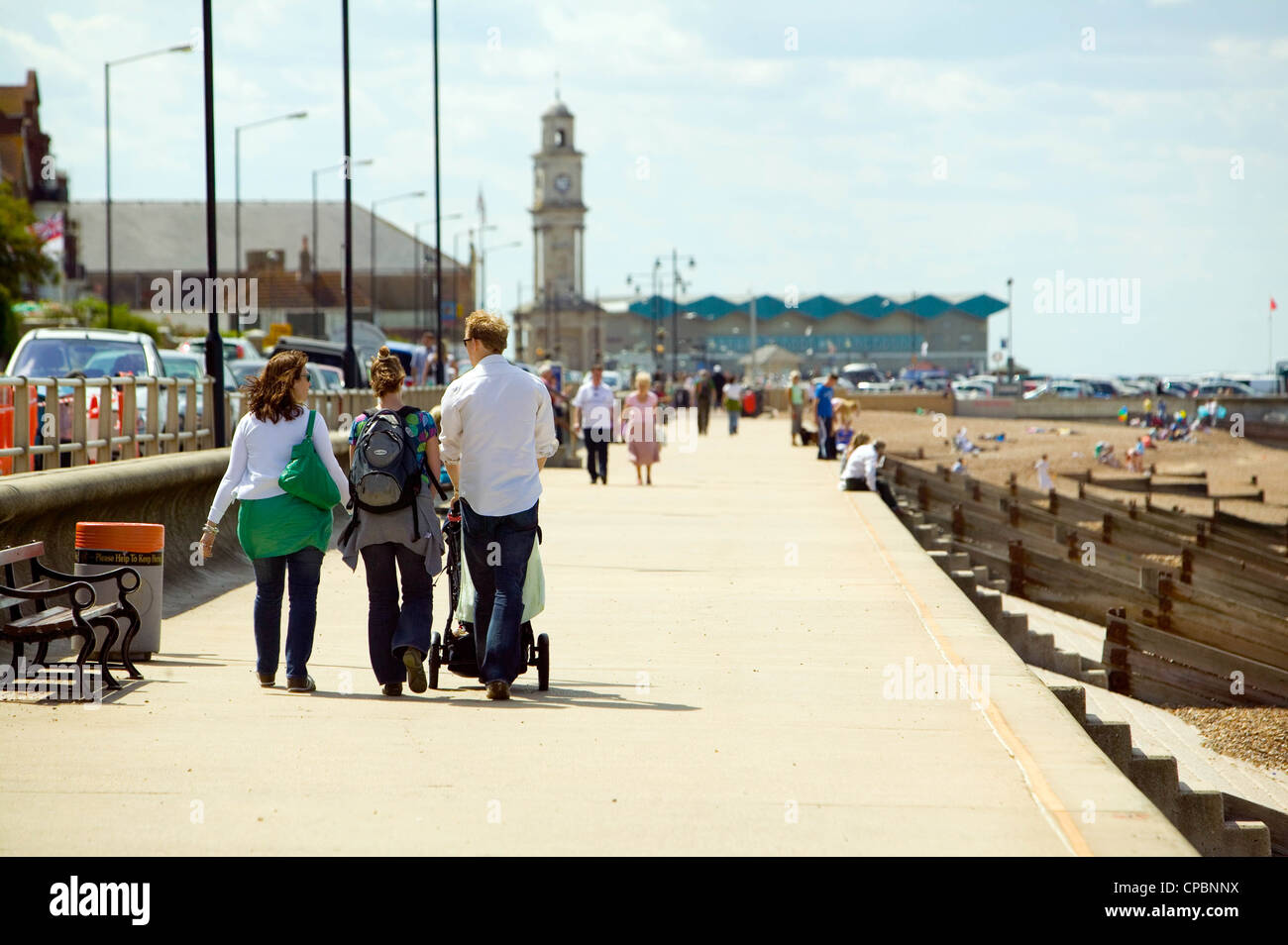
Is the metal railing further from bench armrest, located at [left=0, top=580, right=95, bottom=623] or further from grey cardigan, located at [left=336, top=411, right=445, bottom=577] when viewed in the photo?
grey cardigan, located at [left=336, top=411, right=445, bottom=577]

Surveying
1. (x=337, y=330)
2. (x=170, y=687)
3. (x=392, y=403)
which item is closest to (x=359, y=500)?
(x=392, y=403)

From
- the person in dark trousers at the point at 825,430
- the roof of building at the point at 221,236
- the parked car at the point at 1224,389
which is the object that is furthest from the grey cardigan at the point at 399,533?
the roof of building at the point at 221,236

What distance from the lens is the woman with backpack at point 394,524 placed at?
30.7 ft

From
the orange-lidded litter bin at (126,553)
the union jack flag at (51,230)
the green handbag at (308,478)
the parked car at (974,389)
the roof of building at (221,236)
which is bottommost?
the parked car at (974,389)

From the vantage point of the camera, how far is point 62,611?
32.8ft

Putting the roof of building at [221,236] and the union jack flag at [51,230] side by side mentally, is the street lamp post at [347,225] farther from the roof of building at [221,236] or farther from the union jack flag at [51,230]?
the roof of building at [221,236]

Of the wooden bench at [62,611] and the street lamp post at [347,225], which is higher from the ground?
the street lamp post at [347,225]

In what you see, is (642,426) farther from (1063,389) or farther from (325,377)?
(1063,389)

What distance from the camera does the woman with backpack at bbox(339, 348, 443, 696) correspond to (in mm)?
9367

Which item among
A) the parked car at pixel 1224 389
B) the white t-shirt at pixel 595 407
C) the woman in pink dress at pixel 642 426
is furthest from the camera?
the parked car at pixel 1224 389

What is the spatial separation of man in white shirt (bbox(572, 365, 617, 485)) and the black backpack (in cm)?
1881

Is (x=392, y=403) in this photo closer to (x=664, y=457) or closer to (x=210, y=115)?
(x=210, y=115)

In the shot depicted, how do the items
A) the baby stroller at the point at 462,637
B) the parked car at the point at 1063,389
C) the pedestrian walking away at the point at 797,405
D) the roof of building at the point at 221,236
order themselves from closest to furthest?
the baby stroller at the point at 462,637 → the pedestrian walking away at the point at 797,405 → the parked car at the point at 1063,389 → the roof of building at the point at 221,236
